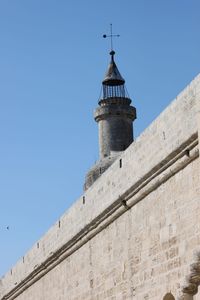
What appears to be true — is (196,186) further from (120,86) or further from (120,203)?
(120,86)

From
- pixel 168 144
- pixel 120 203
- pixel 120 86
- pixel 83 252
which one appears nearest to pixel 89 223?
pixel 83 252

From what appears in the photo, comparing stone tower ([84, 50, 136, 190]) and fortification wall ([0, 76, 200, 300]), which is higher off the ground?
stone tower ([84, 50, 136, 190])

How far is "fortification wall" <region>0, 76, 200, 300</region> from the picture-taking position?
Result: 7.41 m

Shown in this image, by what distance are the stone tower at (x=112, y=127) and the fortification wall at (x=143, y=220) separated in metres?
17.4

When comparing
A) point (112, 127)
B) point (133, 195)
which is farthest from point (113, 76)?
point (133, 195)

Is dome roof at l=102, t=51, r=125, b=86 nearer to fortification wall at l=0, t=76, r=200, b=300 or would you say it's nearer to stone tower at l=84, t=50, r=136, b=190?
stone tower at l=84, t=50, r=136, b=190

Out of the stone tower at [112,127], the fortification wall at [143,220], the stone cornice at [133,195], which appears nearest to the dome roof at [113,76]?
the stone tower at [112,127]

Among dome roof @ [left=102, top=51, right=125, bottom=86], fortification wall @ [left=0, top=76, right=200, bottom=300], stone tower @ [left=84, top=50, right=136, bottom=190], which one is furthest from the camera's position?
dome roof @ [left=102, top=51, right=125, bottom=86]

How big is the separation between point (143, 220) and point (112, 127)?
21.4 metres

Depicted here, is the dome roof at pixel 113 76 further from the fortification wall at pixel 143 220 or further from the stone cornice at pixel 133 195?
the fortification wall at pixel 143 220

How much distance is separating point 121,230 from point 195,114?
2441mm

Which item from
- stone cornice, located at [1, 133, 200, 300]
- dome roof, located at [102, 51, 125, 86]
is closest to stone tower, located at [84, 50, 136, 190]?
dome roof, located at [102, 51, 125, 86]

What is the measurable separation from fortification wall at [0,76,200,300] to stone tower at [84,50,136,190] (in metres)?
17.4

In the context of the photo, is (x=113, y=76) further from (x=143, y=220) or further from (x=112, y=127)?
(x=143, y=220)
